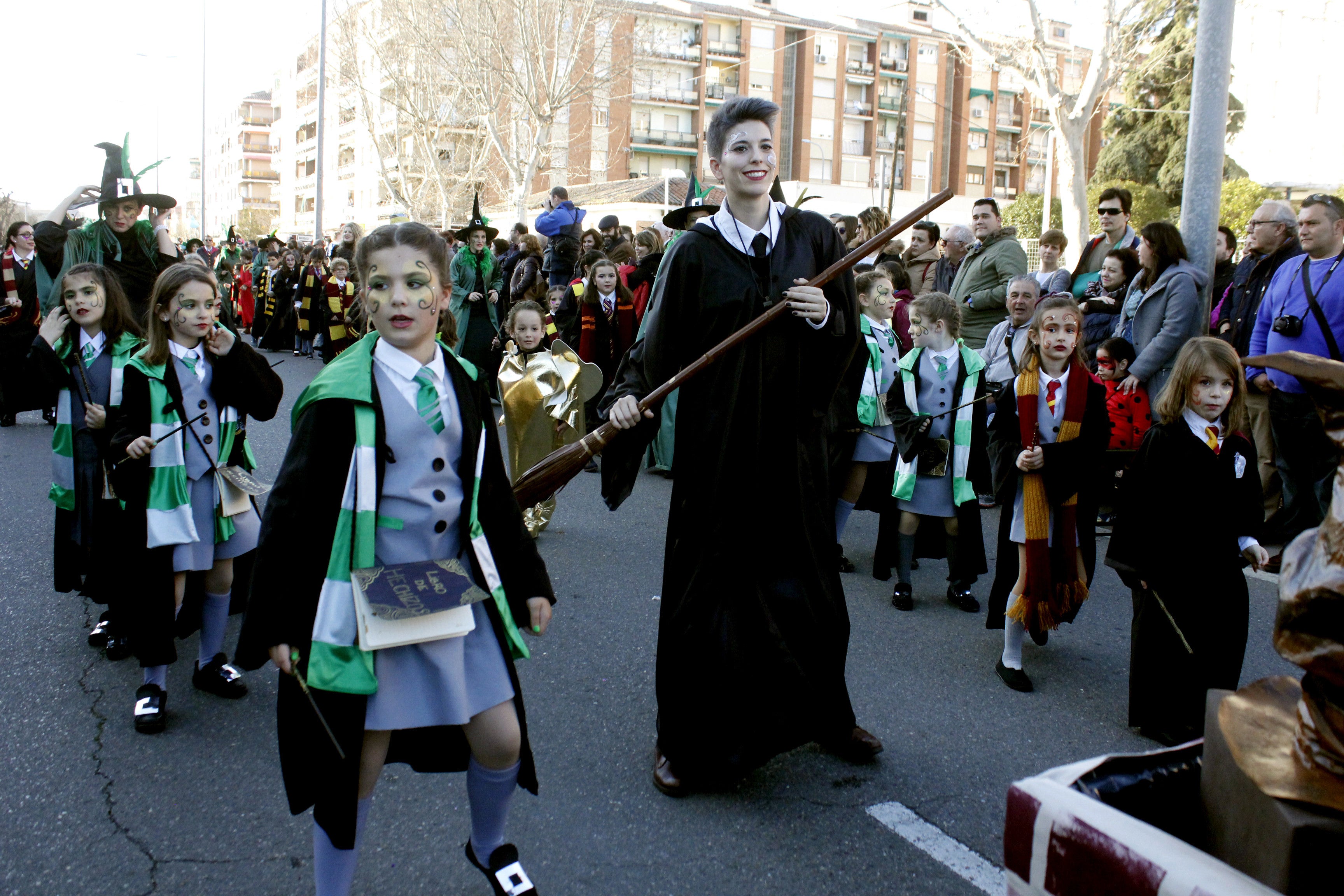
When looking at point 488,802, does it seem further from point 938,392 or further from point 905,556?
point 938,392

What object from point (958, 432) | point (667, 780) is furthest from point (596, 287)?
point (667, 780)

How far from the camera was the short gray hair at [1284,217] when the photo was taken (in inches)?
286

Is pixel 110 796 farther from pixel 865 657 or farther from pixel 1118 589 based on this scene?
pixel 1118 589

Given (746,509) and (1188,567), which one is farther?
(1188,567)

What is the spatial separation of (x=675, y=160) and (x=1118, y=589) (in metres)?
61.8

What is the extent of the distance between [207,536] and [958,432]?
3576mm

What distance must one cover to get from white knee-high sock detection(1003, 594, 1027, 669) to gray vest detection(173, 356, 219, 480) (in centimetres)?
318

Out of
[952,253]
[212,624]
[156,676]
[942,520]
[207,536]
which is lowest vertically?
[156,676]

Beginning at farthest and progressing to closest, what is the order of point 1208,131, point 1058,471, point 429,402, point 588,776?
point 1208,131
point 1058,471
point 588,776
point 429,402

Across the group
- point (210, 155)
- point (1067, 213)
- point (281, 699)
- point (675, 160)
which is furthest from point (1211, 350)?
point (210, 155)

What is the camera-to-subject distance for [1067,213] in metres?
20.4

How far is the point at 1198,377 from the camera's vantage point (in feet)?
12.7

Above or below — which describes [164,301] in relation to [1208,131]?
below

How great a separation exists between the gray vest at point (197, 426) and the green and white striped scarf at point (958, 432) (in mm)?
3266
